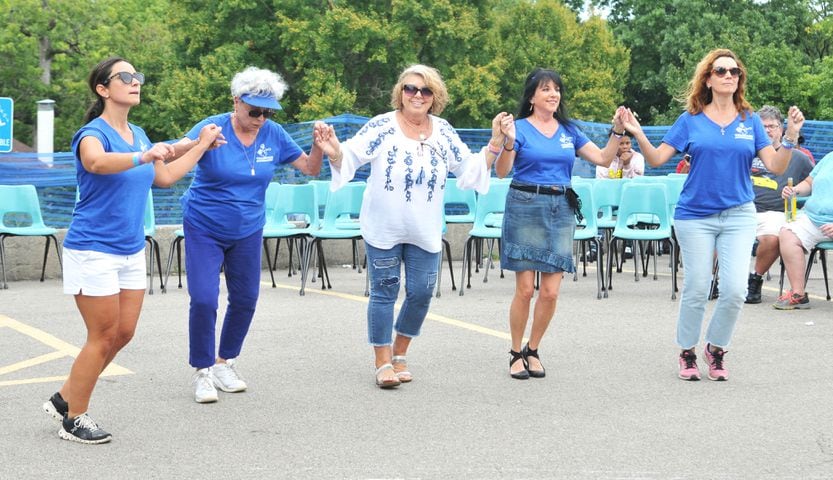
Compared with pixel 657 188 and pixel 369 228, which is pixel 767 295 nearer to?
pixel 657 188

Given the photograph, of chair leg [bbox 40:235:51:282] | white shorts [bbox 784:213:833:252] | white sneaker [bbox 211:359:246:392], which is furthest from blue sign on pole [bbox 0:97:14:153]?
white shorts [bbox 784:213:833:252]

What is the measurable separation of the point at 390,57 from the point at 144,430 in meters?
37.5

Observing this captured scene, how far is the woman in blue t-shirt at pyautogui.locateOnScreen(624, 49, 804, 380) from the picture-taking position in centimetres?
697

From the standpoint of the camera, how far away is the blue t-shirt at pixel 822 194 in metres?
10.4

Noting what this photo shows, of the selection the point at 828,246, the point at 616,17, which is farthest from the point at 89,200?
the point at 616,17

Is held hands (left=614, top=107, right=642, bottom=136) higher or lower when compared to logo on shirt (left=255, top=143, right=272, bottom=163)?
higher

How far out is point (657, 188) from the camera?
12.4m

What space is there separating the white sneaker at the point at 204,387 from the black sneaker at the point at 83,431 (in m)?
0.87

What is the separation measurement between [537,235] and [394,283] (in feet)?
3.14

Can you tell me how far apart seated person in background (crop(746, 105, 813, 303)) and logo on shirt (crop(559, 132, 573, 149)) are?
4154mm

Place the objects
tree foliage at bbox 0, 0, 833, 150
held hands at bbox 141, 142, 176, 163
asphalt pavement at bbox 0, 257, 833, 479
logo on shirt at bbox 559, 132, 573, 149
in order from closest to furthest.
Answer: asphalt pavement at bbox 0, 257, 833, 479 < held hands at bbox 141, 142, 176, 163 < logo on shirt at bbox 559, 132, 573, 149 < tree foliage at bbox 0, 0, 833, 150

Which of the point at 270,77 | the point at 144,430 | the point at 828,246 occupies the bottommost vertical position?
the point at 144,430

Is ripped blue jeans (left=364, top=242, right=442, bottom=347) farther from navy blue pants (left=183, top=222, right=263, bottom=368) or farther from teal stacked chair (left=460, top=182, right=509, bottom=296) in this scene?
teal stacked chair (left=460, top=182, right=509, bottom=296)

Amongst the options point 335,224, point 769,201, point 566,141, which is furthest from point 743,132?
point 335,224
